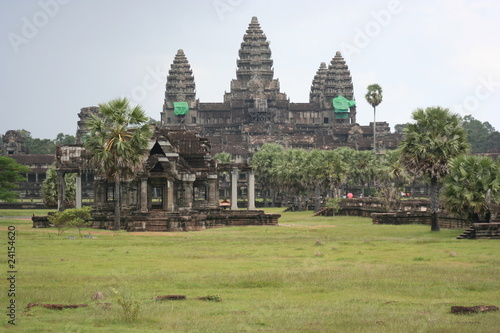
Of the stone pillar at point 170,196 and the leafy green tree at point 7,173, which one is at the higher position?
the leafy green tree at point 7,173

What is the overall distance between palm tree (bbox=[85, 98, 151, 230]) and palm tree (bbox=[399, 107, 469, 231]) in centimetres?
1424

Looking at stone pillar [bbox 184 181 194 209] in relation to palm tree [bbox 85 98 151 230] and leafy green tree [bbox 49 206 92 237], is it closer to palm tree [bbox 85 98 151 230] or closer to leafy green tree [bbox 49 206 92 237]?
palm tree [bbox 85 98 151 230]

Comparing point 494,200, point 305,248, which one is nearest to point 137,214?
point 305,248

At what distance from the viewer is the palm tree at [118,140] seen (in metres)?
46.0

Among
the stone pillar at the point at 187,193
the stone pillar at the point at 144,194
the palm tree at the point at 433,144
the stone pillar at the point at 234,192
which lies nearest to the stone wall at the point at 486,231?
the palm tree at the point at 433,144

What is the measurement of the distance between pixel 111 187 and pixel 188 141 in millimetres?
6855

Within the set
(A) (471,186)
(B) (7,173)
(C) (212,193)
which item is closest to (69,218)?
(C) (212,193)

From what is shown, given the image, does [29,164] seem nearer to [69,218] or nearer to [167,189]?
[167,189]

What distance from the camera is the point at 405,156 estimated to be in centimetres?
4497

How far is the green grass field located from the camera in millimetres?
17781

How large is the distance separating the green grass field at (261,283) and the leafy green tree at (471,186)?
8.94 feet

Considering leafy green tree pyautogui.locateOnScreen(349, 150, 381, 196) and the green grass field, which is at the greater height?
leafy green tree pyautogui.locateOnScreen(349, 150, 381, 196)

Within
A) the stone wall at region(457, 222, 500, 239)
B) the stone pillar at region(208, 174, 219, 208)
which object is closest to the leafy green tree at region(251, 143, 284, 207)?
the stone pillar at region(208, 174, 219, 208)

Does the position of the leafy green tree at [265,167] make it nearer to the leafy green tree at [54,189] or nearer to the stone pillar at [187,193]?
the leafy green tree at [54,189]
